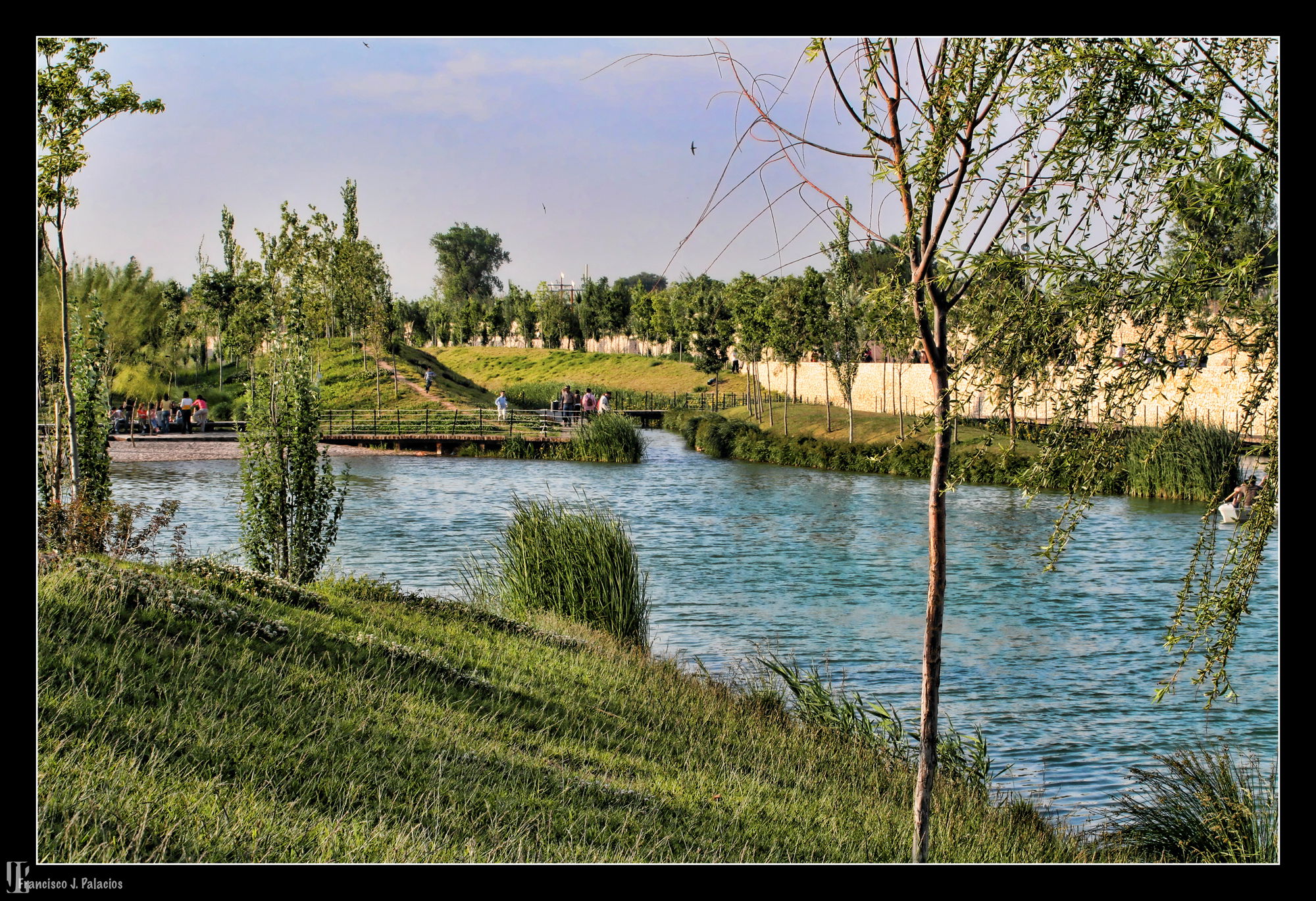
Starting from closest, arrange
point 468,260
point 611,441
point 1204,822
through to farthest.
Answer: point 1204,822 → point 611,441 → point 468,260

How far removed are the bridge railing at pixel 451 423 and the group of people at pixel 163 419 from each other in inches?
184

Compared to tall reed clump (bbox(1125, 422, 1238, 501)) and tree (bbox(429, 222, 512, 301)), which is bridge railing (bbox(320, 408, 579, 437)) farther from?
tree (bbox(429, 222, 512, 301))

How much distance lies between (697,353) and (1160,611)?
41.5m

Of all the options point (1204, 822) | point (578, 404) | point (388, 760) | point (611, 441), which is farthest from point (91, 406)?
point (578, 404)

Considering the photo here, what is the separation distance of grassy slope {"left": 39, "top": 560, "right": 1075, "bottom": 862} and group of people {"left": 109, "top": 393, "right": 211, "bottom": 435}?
35152 millimetres

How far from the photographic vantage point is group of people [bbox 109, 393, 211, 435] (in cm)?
3959

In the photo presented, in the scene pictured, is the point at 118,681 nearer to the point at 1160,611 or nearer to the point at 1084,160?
the point at 1084,160

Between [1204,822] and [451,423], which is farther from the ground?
[451,423]

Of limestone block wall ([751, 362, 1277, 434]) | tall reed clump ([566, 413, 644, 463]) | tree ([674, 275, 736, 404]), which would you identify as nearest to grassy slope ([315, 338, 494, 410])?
tree ([674, 275, 736, 404])

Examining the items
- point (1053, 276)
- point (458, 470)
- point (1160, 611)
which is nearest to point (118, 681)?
point (1053, 276)

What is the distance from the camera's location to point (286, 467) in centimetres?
1109

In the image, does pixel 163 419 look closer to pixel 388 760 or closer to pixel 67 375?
pixel 67 375

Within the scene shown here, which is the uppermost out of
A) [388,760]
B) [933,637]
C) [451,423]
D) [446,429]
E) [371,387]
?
[371,387]

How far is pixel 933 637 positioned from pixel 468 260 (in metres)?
113
